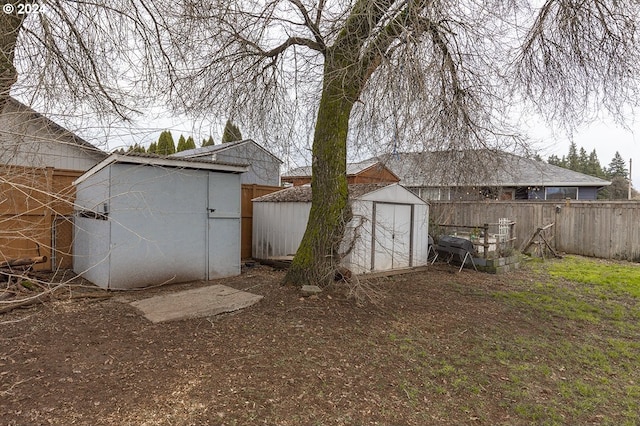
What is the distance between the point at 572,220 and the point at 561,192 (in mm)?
9572

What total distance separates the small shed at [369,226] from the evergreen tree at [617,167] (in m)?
45.7

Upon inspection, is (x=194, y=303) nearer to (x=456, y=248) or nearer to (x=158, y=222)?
(x=158, y=222)

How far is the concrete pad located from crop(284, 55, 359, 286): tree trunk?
879 millimetres

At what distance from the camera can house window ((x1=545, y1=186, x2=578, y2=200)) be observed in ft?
59.7

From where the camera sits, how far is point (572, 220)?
421 inches

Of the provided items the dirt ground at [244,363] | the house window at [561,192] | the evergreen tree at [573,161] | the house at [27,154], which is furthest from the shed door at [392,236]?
the evergreen tree at [573,161]

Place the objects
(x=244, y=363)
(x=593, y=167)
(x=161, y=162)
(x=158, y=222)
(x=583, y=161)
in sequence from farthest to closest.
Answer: (x=583, y=161), (x=593, y=167), (x=158, y=222), (x=161, y=162), (x=244, y=363)

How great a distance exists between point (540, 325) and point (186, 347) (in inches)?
165

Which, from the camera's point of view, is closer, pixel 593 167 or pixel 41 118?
pixel 41 118

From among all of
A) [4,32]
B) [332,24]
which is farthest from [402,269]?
[4,32]

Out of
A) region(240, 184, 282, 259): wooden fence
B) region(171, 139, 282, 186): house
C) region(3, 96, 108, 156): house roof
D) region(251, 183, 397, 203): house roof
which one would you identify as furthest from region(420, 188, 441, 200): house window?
region(3, 96, 108, 156): house roof

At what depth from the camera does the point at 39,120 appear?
3.20m

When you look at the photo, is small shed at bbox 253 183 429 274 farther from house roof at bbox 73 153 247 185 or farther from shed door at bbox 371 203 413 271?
house roof at bbox 73 153 247 185

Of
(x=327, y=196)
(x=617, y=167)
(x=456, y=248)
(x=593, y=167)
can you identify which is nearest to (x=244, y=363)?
(x=327, y=196)
